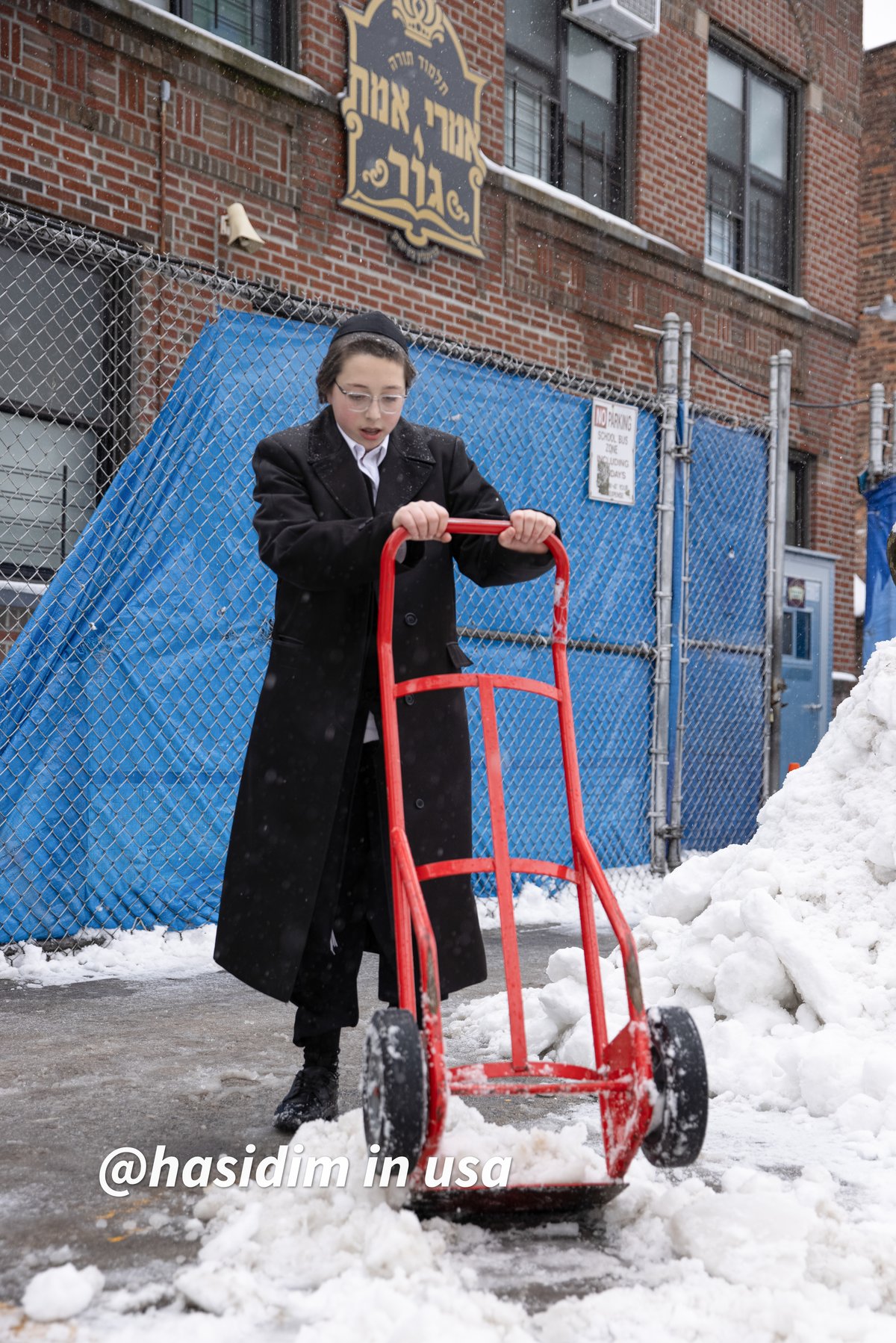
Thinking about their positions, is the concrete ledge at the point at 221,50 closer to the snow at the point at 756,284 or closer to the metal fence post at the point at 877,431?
the snow at the point at 756,284

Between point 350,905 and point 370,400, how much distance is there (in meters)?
1.27

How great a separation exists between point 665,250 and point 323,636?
30.2 feet

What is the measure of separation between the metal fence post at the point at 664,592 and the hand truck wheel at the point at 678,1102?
553cm

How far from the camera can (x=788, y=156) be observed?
44.7 feet

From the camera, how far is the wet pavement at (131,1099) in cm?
270

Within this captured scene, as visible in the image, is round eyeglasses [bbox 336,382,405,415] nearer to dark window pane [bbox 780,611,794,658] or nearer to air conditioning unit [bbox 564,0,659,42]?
dark window pane [bbox 780,611,794,658]

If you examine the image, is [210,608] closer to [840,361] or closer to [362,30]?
[362,30]

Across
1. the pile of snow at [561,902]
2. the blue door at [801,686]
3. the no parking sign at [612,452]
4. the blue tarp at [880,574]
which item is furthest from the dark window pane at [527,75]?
the pile of snow at [561,902]

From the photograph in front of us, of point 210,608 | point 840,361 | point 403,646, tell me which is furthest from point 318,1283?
point 840,361

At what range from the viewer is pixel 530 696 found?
7.66m

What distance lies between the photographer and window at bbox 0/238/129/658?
7.17 metres

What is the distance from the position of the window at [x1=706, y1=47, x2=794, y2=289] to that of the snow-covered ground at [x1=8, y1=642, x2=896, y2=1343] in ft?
31.9

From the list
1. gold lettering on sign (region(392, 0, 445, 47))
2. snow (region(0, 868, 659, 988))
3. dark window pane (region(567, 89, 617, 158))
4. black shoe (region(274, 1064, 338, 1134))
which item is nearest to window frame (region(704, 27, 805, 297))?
dark window pane (region(567, 89, 617, 158))

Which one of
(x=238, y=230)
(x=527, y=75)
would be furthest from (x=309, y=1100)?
(x=527, y=75)
